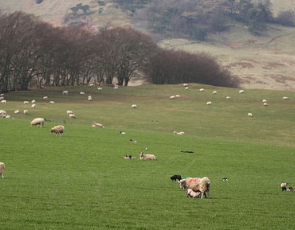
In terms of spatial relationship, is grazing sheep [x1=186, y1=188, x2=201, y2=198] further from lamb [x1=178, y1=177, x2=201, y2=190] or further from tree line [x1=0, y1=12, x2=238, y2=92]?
tree line [x1=0, y1=12, x2=238, y2=92]

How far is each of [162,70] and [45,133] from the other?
105986mm

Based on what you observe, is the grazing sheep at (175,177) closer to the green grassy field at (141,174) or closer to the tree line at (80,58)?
the green grassy field at (141,174)

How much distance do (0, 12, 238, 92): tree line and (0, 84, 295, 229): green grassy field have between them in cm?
2890

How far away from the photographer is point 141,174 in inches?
1135

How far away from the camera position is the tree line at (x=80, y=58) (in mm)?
99062

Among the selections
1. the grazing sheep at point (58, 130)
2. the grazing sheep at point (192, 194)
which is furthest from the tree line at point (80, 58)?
the grazing sheep at point (192, 194)

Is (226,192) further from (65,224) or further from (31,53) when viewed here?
(31,53)

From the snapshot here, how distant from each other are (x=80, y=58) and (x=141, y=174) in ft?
305

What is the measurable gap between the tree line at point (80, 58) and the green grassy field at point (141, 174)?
2890 cm

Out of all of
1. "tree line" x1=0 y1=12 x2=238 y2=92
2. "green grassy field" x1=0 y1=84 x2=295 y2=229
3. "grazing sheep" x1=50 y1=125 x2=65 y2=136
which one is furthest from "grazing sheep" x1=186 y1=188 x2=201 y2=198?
"tree line" x1=0 y1=12 x2=238 y2=92

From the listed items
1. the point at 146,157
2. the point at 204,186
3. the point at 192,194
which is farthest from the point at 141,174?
the point at 204,186

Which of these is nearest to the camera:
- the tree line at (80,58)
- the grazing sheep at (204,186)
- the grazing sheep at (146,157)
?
the grazing sheep at (204,186)

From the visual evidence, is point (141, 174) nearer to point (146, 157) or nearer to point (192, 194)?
point (146, 157)

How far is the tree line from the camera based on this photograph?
99062mm
